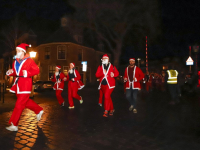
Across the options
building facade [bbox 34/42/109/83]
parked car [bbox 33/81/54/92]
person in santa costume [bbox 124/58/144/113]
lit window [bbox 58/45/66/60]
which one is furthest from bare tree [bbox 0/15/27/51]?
person in santa costume [bbox 124/58/144/113]

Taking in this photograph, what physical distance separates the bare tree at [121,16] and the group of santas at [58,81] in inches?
851

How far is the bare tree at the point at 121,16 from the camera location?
98.3 ft

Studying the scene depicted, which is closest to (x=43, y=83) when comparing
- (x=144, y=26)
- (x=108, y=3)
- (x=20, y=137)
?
(x=108, y=3)

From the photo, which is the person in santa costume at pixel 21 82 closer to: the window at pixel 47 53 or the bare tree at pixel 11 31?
the bare tree at pixel 11 31

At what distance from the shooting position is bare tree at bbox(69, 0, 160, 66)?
30.0m

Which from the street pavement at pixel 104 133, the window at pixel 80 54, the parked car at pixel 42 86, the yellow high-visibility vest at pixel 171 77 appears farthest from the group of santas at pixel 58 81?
the window at pixel 80 54

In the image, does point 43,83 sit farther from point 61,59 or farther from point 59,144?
point 59,144

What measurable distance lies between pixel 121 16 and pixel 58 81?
22590 millimetres

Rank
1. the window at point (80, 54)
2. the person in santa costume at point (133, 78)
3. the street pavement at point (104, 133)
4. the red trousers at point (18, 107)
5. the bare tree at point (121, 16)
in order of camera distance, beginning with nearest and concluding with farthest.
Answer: the street pavement at point (104, 133) < the red trousers at point (18, 107) < the person in santa costume at point (133, 78) < the bare tree at point (121, 16) < the window at point (80, 54)

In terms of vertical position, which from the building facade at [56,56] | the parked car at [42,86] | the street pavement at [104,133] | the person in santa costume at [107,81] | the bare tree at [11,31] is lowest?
the street pavement at [104,133]

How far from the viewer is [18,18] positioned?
33.8 metres

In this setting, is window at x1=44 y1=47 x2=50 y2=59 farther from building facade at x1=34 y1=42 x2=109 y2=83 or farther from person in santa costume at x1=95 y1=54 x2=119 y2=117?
person in santa costume at x1=95 y1=54 x2=119 y2=117

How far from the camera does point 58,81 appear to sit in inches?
400

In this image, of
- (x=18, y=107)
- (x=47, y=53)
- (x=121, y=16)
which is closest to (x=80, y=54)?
(x=47, y=53)
